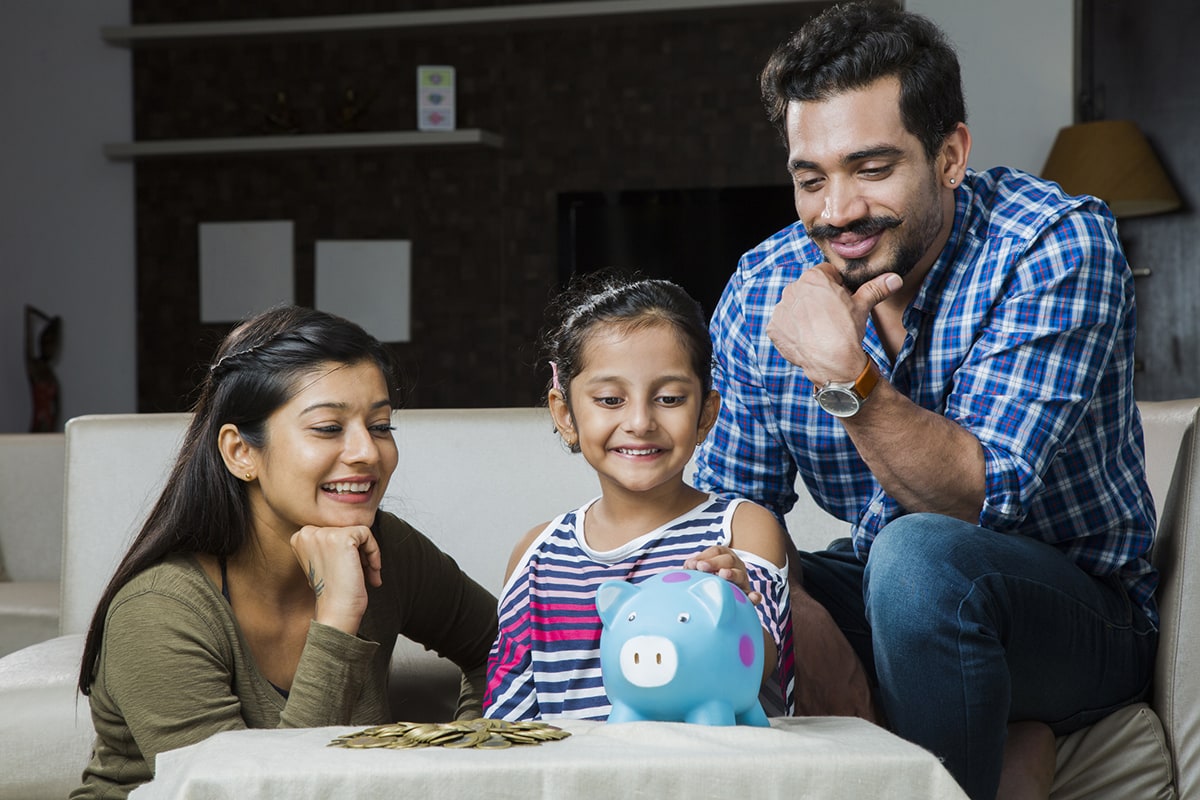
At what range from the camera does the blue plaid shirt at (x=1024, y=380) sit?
144 cm

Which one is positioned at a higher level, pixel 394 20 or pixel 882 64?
pixel 394 20

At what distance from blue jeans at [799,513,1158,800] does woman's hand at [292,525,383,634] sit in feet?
1.79

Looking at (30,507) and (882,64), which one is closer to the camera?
(882,64)

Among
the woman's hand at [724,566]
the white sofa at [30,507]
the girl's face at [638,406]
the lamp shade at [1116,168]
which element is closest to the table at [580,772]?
the woman's hand at [724,566]

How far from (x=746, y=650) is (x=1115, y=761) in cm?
71

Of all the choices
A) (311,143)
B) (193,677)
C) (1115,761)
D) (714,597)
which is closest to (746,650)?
(714,597)

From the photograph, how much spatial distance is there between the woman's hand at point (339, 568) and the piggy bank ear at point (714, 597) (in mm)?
441

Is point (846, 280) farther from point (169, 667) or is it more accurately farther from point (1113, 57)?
point (1113, 57)

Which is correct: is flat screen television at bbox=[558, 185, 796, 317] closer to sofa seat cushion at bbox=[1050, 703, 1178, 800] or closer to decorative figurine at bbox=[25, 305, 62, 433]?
decorative figurine at bbox=[25, 305, 62, 433]

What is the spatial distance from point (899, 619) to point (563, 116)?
361 cm

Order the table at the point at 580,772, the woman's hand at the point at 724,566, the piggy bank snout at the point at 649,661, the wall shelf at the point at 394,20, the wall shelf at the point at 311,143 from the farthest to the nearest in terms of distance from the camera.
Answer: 1. the wall shelf at the point at 311,143
2. the wall shelf at the point at 394,20
3. the woman's hand at the point at 724,566
4. the piggy bank snout at the point at 649,661
5. the table at the point at 580,772

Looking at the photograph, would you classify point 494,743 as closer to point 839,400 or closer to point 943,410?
point 839,400

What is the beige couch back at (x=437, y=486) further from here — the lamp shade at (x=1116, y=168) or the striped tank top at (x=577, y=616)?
the lamp shade at (x=1116, y=168)

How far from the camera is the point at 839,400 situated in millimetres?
1375
